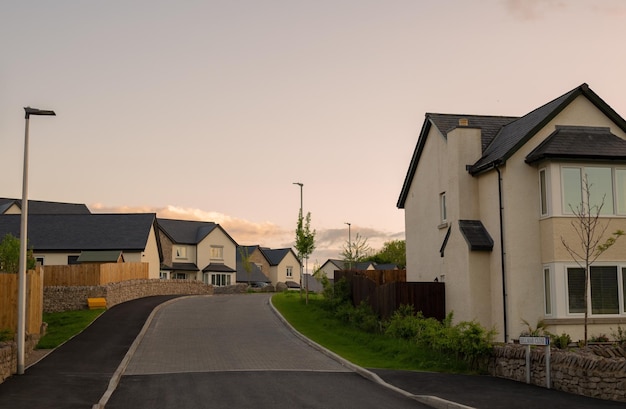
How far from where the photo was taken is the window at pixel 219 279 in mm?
81750

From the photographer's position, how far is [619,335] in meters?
23.0

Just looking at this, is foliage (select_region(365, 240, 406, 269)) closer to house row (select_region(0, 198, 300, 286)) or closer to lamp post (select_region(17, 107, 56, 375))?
house row (select_region(0, 198, 300, 286))

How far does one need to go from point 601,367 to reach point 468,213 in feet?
40.8

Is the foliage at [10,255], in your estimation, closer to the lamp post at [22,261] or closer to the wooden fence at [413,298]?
the lamp post at [22,261]

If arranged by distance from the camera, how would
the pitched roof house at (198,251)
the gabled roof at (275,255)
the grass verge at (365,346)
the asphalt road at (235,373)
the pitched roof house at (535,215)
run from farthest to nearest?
1. the gabled roof at (275,255)
2. the pitched roof house at (198,251)
3. the pitched roof house at (535,215)
4. the grass verge at (365,346)
5. the asphalt road at (235,373)

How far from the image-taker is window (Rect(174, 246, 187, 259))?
80312 millimetres

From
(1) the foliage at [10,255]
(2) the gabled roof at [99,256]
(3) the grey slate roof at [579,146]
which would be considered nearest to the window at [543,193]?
(3) the grey slate roof at [579,146]

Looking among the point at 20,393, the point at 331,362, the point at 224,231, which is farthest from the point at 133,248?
the point at 20,393

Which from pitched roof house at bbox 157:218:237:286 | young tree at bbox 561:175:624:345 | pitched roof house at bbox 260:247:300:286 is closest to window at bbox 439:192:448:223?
young tree at bbox 561:175:624:345

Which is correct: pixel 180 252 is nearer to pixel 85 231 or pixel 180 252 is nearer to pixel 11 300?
pixel 85 231

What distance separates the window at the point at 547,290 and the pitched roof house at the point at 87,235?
36233 millimetres

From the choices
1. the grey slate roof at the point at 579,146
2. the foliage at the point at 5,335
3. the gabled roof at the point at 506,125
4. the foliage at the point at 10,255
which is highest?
the gabled roof at the point at 506,125

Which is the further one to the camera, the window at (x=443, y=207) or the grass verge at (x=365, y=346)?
the window at (x=443, y=207)

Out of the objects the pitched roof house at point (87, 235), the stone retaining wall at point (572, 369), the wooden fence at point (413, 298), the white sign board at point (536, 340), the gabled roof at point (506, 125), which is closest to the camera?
the stone retaining wall at point (572, 369)
